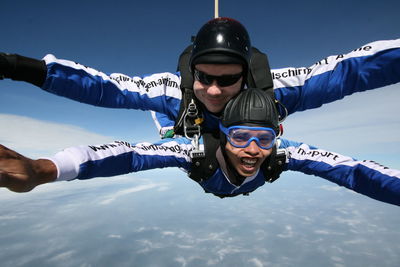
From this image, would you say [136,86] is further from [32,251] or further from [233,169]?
[32,251]

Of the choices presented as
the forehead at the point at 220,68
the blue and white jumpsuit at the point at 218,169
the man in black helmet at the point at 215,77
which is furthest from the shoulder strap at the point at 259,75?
the blue and white jumpsuit at the point at 218,169

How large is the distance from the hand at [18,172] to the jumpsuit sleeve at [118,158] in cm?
14

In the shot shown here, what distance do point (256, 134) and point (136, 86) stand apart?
1447 mm

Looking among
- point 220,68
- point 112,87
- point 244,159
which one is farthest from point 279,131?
point 112,87

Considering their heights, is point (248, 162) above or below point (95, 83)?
below

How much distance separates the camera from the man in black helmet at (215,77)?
188 cm

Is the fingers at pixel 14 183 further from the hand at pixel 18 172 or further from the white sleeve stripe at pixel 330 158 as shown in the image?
the white sleeve stripe at pixel 330 158

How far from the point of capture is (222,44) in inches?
80.4

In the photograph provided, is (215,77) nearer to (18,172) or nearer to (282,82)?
(282,82)

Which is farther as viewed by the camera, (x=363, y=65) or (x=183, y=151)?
(x=183, y=151)

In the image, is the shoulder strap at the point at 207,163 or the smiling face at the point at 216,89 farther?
the shoulder strap at the point at 207,163

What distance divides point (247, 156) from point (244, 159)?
0.21 feet

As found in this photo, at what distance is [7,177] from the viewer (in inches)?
34.4

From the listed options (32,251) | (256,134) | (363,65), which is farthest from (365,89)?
(32,251)
